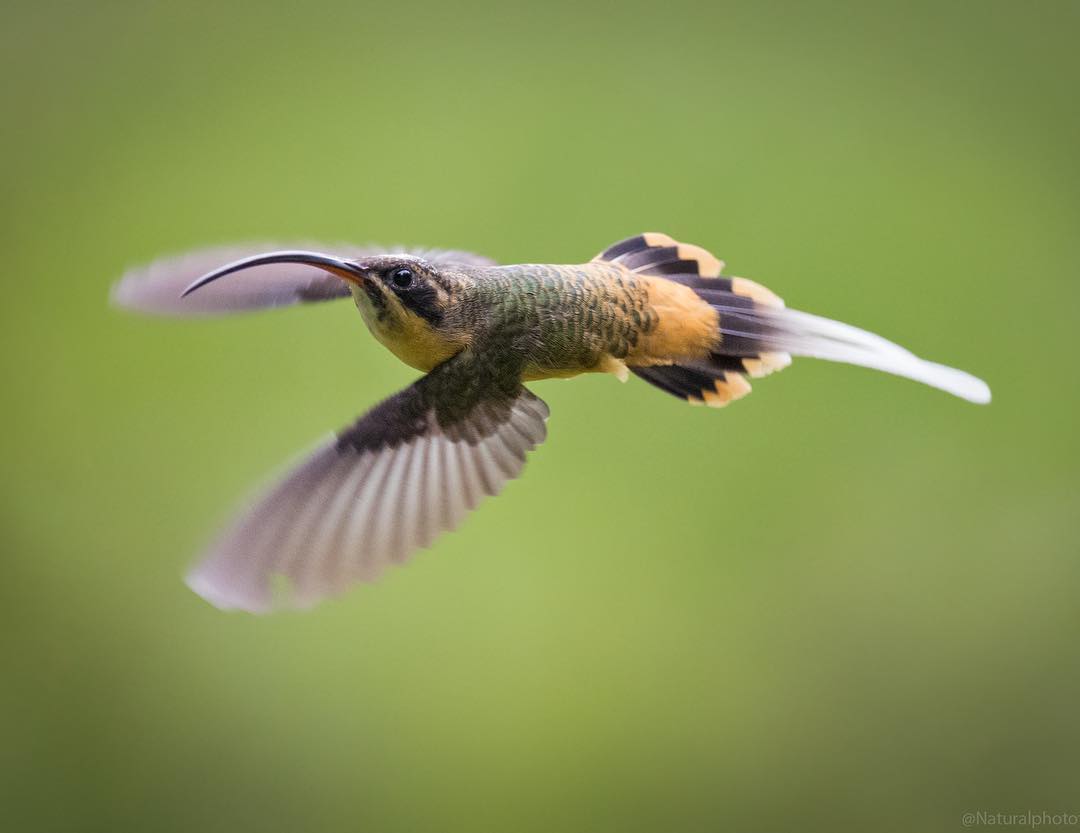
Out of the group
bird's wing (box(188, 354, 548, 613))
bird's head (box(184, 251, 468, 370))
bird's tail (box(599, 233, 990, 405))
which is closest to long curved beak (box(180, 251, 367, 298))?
bird's head (box(184, 251, 468, 370))

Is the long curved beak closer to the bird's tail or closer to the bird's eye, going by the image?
the bird's eye

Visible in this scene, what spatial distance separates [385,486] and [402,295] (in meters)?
0.21

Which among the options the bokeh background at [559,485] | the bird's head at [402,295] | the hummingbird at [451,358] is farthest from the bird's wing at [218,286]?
→ the bokeh background at [559,485]

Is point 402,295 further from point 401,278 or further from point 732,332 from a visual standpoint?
point 732,332

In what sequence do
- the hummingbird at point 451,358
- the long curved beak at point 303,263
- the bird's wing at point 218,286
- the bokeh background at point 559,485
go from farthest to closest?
the bokeh background at point 559,485
the bird's wing at point 218,286
the hummingbird at point 451,358
the long curved beak at point 303,263

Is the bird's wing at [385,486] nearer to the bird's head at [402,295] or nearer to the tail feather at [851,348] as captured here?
the bird's head at [402,295]

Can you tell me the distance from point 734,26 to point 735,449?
1192 mm

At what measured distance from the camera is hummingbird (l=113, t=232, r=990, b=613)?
3.19 ft

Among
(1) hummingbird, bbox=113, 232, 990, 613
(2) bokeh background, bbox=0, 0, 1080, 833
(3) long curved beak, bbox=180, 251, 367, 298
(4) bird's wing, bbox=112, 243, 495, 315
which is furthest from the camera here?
(2) bokeh background, bbox=0, 0, 1080, 833

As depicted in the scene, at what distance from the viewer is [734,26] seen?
2.93 metres

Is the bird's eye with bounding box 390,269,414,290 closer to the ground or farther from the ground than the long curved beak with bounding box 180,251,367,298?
farther from the ground

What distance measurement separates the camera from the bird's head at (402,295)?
884mm

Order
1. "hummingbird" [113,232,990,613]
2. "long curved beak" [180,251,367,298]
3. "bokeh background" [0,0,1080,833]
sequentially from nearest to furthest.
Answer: "long curved beak" [180,251,367,298] → "hummingbird" [113,232,990,613] → "bokeh background" [0,0,1080,833]

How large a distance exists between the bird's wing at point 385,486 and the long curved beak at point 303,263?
0.57 ft
